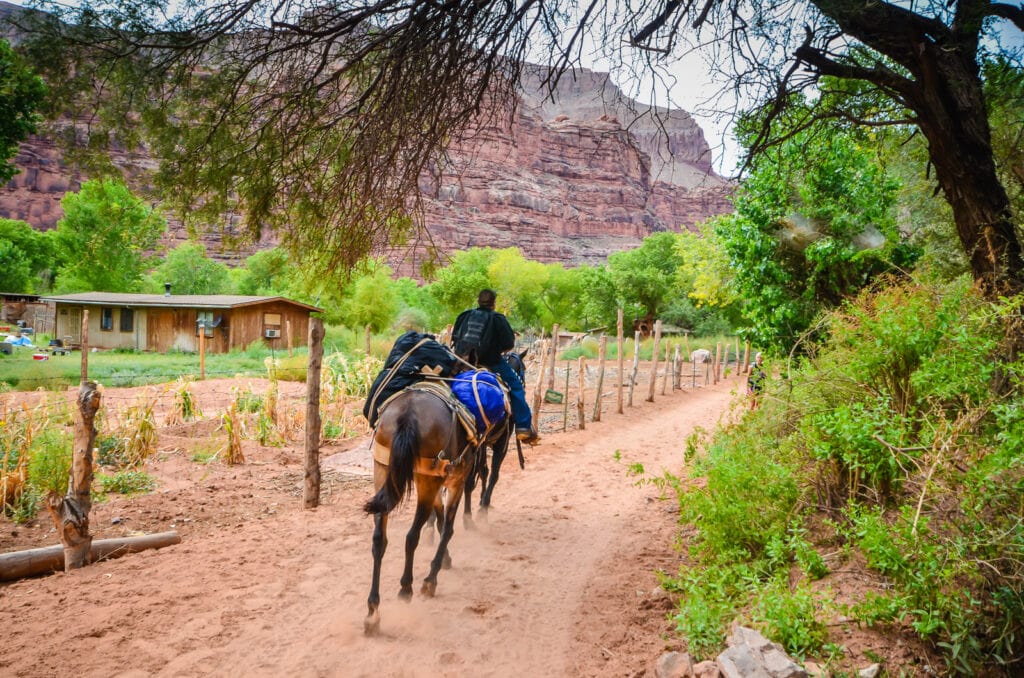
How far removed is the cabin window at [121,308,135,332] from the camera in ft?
104

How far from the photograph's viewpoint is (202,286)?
2087 inches

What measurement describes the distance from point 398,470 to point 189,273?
56332 mm

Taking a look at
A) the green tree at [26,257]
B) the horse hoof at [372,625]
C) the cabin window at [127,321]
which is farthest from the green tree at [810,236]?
the green tree at [26,257]

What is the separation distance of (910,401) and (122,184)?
5.71 metres

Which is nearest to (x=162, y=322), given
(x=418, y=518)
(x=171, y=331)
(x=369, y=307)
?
(x=171, y=331)

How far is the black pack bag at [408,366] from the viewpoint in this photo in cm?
452

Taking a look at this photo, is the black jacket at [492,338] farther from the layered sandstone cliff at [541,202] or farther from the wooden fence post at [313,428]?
the layered sandstone cliff at [541,202]

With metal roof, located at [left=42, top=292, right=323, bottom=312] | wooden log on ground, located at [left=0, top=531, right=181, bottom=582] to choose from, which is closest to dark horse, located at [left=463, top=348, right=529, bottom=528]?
wooden log on ground, located at [left=0, top=531, right=181, bottom=582]

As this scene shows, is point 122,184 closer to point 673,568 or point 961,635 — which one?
point 673,568

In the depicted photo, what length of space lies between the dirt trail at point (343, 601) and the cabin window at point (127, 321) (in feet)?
97.9

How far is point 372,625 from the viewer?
378cm

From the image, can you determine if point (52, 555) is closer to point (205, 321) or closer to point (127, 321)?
point (205, 321)

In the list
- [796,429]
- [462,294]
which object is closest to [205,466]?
[796,429]

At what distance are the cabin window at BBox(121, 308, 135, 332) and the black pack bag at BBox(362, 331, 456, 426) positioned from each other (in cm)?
3304
